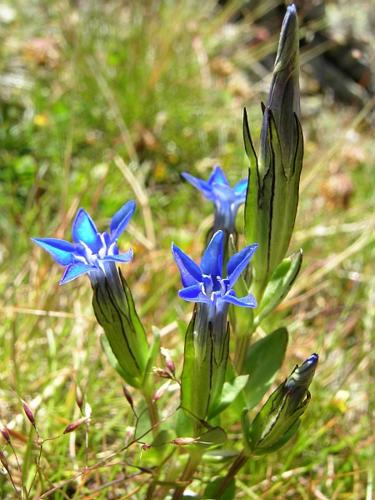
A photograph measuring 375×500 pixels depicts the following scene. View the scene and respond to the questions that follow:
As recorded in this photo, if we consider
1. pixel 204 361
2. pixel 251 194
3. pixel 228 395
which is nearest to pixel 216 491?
pixel 228 395

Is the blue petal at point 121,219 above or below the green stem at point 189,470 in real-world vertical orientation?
above

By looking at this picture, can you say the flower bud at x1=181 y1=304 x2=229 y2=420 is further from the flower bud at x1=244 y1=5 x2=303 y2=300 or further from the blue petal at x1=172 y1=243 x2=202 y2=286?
the flower bud at x1=244 y1=5 x2=303 y2=300

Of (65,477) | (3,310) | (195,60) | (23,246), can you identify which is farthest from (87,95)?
(65,477)

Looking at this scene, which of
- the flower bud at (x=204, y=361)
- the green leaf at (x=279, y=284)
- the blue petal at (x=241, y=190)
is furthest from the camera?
the blue petal at (x=241, y=190)

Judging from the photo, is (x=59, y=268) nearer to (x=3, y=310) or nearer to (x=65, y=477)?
(x=3, y=310)

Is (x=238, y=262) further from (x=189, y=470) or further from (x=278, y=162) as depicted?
(x=189, y=470)

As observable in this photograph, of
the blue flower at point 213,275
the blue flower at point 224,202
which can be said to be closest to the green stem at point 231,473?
the blue flower at point 213,275

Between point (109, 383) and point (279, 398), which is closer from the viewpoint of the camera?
point (279, 398)

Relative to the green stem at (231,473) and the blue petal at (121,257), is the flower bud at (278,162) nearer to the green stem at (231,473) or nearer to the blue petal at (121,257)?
the blue petal at (121,257)
